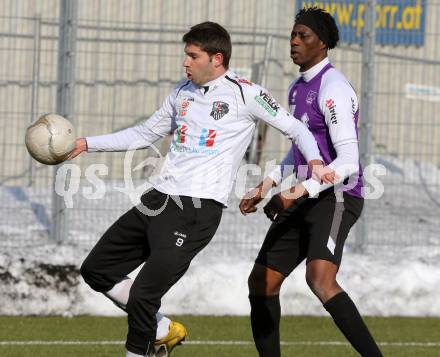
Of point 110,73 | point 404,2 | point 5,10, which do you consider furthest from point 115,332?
point 404,2

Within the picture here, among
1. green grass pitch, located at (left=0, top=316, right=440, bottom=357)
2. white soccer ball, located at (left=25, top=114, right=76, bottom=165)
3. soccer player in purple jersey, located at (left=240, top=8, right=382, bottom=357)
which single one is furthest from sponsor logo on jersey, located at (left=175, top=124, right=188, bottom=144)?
green grass pitch, located at (left=0, top=316, right=440, bottom=357)

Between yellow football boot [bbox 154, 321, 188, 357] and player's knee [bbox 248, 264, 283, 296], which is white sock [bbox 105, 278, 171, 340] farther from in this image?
player's knee [bbox 248, 264, 283, 296]

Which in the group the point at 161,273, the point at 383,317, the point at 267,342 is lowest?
the point at 383,317

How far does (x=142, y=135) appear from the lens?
7.23 m

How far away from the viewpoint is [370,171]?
11.3 m

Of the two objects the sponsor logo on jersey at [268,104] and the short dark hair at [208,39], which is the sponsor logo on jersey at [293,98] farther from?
the short dark hair at [208,39]

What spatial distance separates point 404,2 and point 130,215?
7137 mm

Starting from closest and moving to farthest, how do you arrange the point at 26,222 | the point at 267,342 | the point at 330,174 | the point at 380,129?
1. the point at 330,174
2. the point at 267,342
3. the point at 26,222
4. the point at 380,129

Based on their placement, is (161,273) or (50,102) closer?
(161,273)

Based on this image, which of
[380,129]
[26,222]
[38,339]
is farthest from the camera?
[380,129]

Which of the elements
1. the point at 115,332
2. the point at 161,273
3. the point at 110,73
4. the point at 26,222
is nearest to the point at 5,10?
the point at 110,73

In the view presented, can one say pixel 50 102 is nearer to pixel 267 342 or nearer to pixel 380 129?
pixel 380 129

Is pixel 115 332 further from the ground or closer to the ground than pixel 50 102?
closer to the ground

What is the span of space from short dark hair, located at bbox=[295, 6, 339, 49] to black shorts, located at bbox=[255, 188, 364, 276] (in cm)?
90
